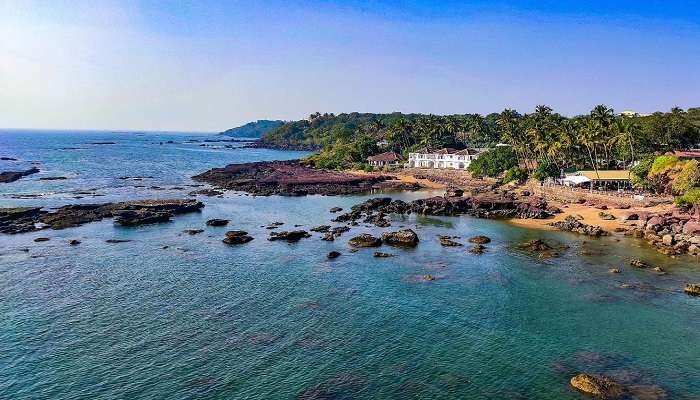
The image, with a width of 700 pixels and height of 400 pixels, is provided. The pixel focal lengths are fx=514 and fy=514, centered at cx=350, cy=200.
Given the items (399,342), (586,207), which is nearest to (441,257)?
(399,342)

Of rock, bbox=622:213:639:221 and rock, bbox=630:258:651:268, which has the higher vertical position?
rock, bbox=622:213:639:221

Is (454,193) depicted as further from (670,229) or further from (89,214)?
(89,214)

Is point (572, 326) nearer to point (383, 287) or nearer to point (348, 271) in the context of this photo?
point (383, 287)

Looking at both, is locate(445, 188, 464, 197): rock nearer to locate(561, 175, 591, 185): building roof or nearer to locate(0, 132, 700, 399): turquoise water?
locate(561, 175, 591, 185): building roof

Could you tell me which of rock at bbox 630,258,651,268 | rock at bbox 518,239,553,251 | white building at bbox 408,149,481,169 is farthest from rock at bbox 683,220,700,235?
white building at bbox 408,149,481,169

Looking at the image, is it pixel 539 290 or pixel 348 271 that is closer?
pixel 539 290

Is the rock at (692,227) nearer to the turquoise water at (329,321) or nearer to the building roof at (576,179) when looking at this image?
the turquoise water at (329,321)
